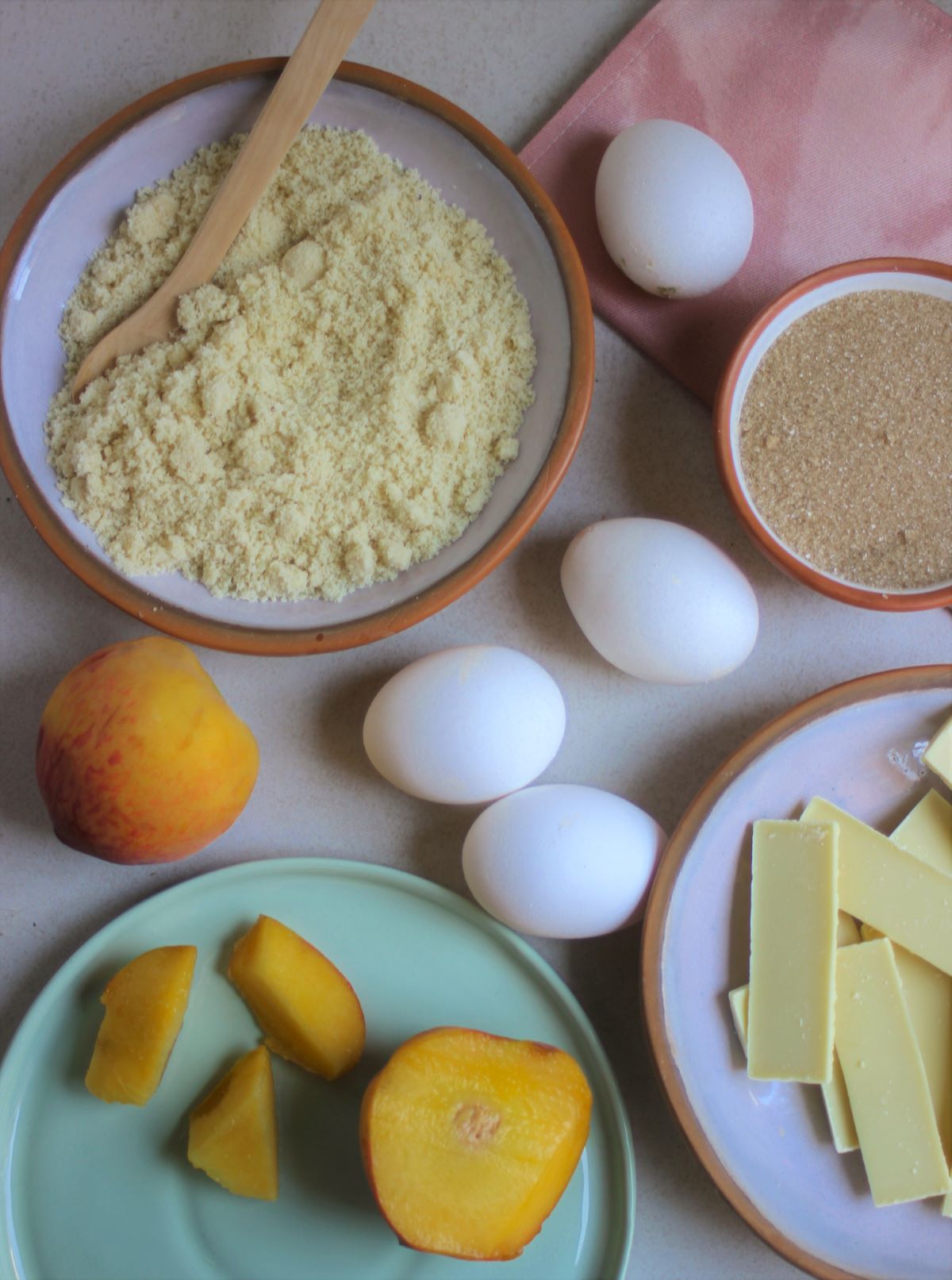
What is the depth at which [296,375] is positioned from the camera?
0.75 m

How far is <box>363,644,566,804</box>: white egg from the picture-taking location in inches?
29.8

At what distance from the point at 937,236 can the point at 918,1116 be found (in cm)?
72

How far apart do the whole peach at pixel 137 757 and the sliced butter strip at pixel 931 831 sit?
54cm

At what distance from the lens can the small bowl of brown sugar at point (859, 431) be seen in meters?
0.79

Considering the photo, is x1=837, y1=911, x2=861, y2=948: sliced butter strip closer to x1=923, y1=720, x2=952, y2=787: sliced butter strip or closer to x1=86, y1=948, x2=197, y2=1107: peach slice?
x1=923, y1=720, x2=952, y2=787: sliced butter strip

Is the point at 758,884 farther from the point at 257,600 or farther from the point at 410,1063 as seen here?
the point at 257,600

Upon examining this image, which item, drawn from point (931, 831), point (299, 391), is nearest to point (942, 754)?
point (931, 831)

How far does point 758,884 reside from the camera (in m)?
0.81

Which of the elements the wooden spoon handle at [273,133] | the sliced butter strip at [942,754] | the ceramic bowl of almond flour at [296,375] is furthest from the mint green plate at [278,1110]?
the wooden spoon handle at [273,133]

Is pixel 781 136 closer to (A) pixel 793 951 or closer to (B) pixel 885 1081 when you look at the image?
(A) pixel 793 951

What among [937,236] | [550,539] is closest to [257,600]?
[550,539]

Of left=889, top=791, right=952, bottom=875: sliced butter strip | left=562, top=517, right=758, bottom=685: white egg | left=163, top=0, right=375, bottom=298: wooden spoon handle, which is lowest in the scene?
left=889, top=791, right=952, bottom=875: sliced butter strip

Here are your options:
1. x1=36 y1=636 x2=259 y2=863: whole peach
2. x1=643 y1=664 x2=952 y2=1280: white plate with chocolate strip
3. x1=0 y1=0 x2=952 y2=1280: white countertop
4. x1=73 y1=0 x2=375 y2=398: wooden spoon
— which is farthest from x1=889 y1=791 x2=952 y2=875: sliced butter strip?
x1=73 y1=0 x2=375 y2=398: wooden spoon

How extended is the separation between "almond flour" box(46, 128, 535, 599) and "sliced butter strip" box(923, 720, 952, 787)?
0.40 meters
